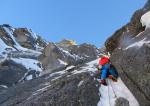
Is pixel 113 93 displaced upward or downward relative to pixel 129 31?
downward

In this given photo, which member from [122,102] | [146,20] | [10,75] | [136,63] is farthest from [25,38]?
[122,102]

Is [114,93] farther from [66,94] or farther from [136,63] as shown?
[66,94]

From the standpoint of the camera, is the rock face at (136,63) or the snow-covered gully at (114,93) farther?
the snow-covered gully at (114,93)

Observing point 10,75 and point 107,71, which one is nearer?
point 107,71

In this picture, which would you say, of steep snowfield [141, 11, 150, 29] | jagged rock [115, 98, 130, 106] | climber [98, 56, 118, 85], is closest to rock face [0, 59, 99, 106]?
climber [98, 56, 118, 85]

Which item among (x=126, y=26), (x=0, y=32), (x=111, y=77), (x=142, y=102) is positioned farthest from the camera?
(x=0, y=32)

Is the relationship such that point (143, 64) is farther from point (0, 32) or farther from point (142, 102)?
point (0, 32)

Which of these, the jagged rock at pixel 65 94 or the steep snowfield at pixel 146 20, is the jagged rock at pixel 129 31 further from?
the jagged rock at pixel 65 94

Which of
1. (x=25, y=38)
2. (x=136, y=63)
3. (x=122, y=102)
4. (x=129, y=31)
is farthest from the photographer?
(x=25, y=38)

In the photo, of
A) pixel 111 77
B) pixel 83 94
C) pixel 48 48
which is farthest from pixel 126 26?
pixel 48 48

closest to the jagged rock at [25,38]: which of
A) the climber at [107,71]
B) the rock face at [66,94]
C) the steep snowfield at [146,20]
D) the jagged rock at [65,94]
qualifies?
the rock face at [66,94]

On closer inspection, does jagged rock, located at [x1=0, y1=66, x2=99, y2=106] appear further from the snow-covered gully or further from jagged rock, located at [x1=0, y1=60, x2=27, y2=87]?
jagged rock, located at [x1=0, y1=60, x2=27, y2=87]

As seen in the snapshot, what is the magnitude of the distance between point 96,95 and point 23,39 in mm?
85925

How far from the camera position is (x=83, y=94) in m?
21.4
